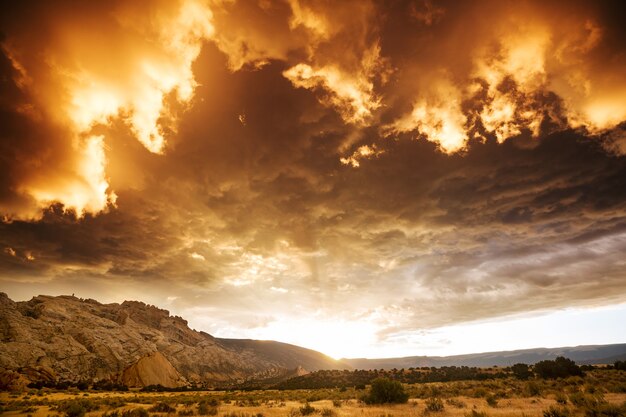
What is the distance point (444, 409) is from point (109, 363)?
91.6m

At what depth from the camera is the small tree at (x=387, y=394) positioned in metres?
24.2

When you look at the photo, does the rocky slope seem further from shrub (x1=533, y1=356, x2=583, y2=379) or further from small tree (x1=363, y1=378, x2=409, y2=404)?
shrub (x1=533, y1=356, x2=583, y2=379)

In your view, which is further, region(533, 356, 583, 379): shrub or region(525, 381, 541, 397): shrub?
region(533, 356, 583, 379): shrub

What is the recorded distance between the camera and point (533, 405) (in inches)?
761

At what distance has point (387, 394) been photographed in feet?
81.0

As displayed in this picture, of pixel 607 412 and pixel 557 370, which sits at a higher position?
pixel 607 412

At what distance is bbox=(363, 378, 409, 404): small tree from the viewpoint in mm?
24234

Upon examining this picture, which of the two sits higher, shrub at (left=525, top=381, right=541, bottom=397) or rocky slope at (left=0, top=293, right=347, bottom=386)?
rocky slope at (left=0, top=293, right=347, bottom=386)

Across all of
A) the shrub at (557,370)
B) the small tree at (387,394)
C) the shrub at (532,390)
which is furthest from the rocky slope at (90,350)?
the shrub at (557,370)

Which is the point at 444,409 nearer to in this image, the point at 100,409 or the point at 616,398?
the point at 616,398

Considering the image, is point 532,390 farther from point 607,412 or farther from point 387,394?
point 607,412

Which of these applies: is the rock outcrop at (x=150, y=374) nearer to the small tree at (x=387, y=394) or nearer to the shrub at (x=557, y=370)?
the small tree at (x=387, y=394)

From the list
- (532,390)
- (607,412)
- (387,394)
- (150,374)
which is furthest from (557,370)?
(150,374)

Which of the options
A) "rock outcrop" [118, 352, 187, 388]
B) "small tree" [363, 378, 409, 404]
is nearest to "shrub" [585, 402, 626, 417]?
"small tree" [363, 378, 409, 404]
